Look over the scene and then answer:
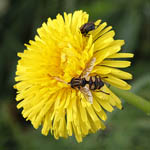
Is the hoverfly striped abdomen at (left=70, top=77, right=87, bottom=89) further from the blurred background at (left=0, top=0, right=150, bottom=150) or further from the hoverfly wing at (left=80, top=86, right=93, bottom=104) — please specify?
the blurred background at (left=0, top=0, right=150, bottom=150)

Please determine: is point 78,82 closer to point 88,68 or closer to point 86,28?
point 88,68

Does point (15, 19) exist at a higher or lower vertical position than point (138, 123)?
higher

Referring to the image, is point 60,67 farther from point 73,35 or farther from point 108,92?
point 108,92

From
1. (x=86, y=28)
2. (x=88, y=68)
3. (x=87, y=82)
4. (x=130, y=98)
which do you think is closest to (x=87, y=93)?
(x=87, y=82)

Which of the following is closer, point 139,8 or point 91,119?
point 91,119

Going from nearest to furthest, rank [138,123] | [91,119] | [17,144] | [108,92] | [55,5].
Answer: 1. [108,92]
2. [91,119]
3. [138,123]
4. [17,144]
5. [55,5]

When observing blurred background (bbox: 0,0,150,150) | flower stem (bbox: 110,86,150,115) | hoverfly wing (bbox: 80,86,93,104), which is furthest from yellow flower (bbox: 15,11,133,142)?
blurred background (bbox: 0,0,150,150)

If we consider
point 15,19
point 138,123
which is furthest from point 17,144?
point 15,19
